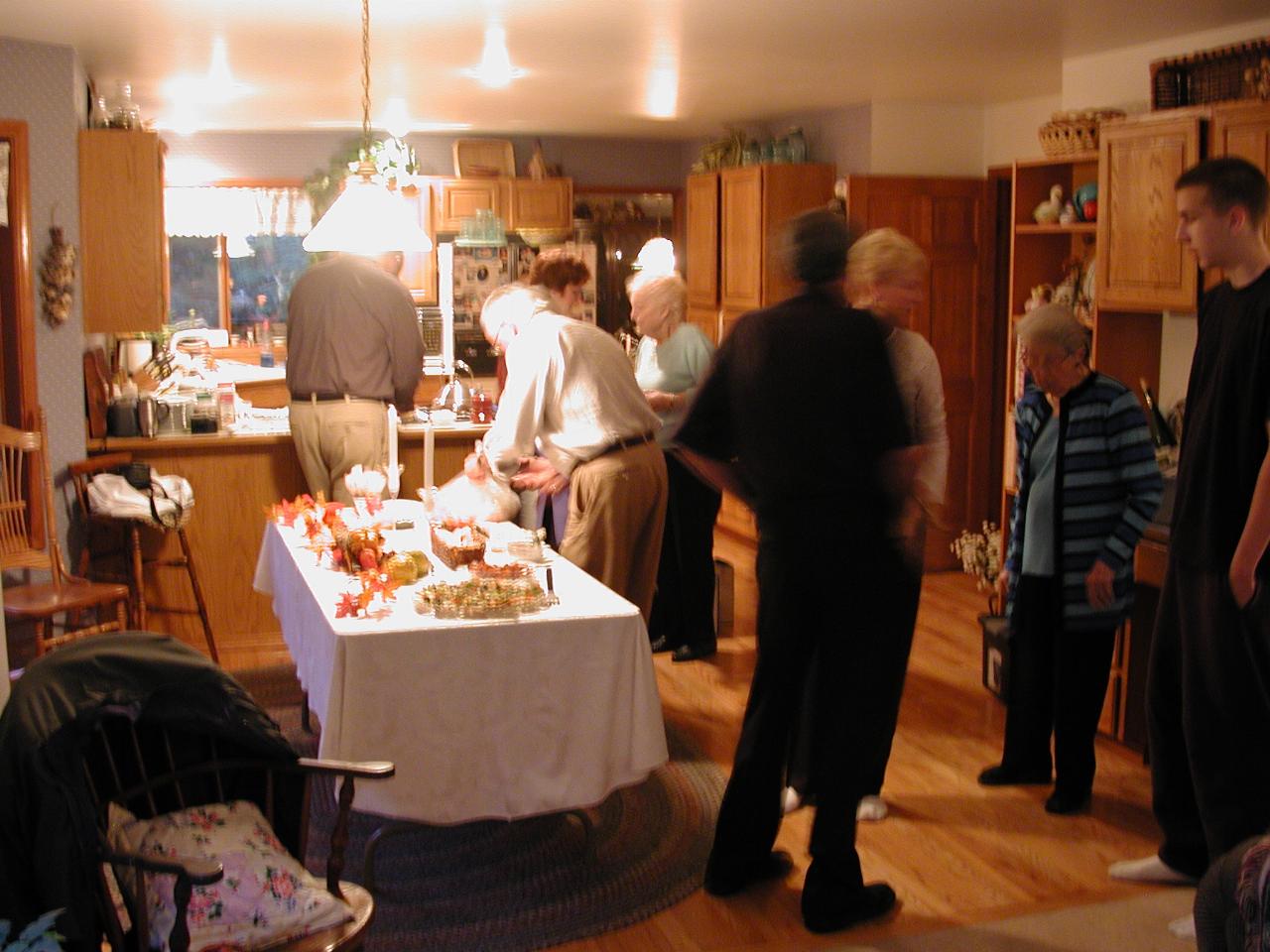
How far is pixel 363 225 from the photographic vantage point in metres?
4.50

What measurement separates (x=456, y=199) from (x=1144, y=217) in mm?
5690

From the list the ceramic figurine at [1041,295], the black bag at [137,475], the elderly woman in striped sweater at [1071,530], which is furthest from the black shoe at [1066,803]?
the black bag at [137,475]

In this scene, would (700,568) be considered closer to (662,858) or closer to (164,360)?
(662,858)

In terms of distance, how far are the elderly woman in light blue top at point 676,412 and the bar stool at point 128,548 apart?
1.88m

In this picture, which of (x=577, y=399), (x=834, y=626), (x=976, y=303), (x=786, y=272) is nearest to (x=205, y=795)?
(x=834, y=626)

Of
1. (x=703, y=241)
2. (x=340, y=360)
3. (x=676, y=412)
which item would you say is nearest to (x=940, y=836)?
(x=676, y=412)

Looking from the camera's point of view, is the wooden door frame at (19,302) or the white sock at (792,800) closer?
the white sock at (792,800)

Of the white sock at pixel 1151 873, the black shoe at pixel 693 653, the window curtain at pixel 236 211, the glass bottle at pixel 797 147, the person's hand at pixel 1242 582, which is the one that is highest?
the glass bottle at pixel 797 147

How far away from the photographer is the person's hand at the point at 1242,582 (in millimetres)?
2984

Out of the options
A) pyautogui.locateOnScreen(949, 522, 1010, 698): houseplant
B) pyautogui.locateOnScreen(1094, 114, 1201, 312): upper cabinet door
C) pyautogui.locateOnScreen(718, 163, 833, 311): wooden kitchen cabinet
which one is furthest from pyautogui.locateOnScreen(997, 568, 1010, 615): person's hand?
pyautogui.locateOnScreen(718, 163, 833, 311): wooden kitchen cabinet

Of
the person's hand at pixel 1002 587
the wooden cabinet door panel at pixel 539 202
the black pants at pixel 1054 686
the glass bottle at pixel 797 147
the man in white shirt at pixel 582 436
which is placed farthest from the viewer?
the wooden cabinet door panel at pixel 539 202

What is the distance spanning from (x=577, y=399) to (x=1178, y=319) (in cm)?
220

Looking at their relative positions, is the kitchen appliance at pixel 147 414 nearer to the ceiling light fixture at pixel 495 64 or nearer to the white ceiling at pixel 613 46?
the white ceiling at pixel 613 46

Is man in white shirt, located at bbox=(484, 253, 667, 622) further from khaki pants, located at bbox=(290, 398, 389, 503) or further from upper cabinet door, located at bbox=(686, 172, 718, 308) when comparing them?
upper cabinet door, located at bbox=(686, 172, 718, 308)
